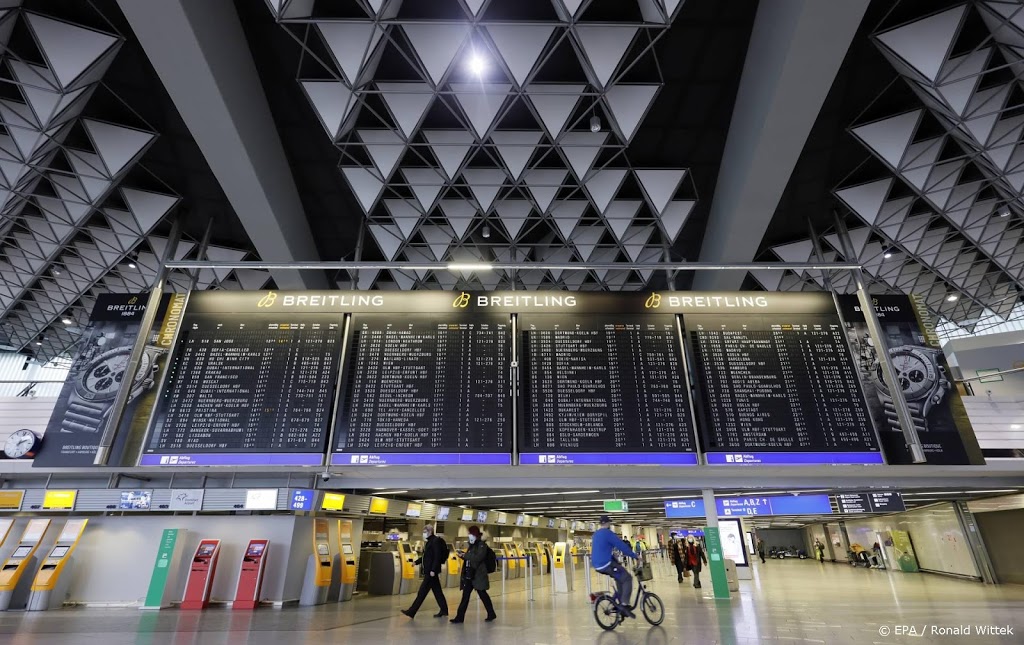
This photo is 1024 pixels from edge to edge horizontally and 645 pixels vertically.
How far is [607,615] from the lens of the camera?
6.91m

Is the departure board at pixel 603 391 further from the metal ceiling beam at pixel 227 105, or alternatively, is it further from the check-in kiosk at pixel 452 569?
the check-in kiosk at pixel 452 569

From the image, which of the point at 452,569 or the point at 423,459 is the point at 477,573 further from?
the point at 452,569

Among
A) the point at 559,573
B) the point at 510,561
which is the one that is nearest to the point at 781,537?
the point at 510,561

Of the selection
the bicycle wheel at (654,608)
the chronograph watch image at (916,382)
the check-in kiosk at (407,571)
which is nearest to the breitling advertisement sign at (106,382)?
the check-in kiosk at (407,571)

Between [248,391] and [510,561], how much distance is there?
14.9m

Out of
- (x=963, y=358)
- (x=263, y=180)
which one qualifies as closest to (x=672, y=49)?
(x=263, y=180)

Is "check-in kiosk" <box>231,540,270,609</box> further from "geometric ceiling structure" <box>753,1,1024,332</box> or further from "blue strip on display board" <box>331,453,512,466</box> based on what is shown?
"geometric ceiling structure" <box>753,1,1024,332</box>

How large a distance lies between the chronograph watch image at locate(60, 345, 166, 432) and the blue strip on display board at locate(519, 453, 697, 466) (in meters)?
6.92

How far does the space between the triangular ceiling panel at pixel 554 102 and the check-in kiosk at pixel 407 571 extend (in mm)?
11797

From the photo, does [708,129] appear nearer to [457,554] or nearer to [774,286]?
[774,286]

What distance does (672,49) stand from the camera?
8.83 meters

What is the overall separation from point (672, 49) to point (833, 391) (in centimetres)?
643

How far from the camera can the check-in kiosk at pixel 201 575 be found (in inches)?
366

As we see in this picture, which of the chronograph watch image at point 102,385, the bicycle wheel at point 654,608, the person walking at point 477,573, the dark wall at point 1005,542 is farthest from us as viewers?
the dark wall at point 1005,542
